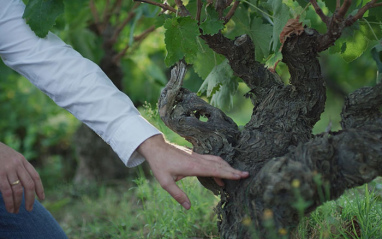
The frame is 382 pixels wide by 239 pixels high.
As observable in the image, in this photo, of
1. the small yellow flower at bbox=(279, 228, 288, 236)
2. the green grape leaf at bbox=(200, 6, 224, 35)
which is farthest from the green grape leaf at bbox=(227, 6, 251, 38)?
the small yellow flower at bbox=(279, 228, 288, 236)

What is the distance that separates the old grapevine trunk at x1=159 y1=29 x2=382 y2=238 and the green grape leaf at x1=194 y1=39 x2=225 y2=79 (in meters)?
0.27

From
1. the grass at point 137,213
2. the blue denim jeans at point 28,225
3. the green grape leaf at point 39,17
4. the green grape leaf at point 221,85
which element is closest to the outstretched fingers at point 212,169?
the green grape leaf at point 221,85

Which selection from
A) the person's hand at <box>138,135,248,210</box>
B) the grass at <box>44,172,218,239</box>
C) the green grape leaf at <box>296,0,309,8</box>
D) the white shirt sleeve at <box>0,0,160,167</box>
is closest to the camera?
the person's hand at <box>138,135,248,210</box>

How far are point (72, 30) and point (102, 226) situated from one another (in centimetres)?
134

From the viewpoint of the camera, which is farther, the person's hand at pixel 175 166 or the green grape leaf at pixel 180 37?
the green grape leaf at pixel 180 37

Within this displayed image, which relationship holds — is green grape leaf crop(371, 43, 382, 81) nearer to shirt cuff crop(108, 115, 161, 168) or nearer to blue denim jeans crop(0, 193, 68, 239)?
shirt cuff crop(108, 115, 161, 168)

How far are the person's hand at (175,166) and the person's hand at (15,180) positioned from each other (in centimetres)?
39

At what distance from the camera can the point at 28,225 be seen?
203 centimetres

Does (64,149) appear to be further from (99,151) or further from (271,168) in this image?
(271,168)

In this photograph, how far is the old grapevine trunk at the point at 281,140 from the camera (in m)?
1.38

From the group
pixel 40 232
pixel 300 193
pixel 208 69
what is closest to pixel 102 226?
pixel 40 232

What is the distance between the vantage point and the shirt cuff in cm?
151

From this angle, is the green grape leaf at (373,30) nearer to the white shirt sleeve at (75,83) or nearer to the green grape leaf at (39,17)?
the white shirt sleeve at (75,83)

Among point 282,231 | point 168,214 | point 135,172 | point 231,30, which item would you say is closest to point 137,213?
point 168,214
